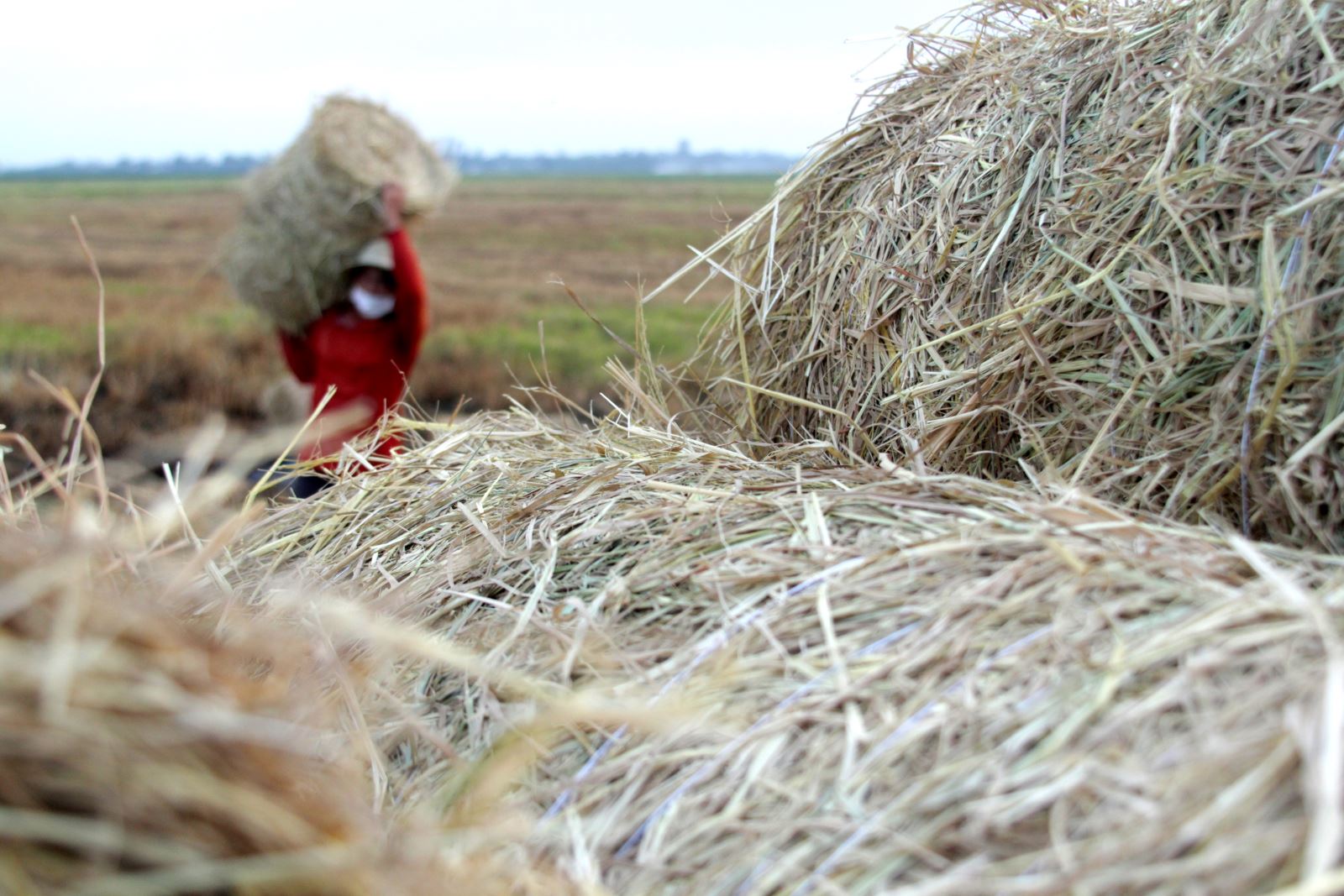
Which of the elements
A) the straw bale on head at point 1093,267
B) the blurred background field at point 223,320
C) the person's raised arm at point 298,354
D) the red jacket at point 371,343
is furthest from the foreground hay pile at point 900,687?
the person's raised arm at point 298,354

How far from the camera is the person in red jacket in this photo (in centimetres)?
425

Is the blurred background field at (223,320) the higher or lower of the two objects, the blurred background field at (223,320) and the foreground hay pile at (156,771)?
the lower

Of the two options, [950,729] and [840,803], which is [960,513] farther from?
[840,803]

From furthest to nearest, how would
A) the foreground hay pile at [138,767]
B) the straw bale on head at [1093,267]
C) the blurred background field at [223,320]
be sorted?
the blurred background field at [223,320], the straw bale on head at [1093,267], the foreground hay pile at [138,767]

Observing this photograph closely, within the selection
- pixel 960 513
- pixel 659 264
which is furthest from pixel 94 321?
pixel 960 513

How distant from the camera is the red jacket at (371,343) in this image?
13.9 feet

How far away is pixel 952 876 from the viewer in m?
0.97

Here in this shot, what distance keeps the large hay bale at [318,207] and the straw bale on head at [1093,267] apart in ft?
7.58

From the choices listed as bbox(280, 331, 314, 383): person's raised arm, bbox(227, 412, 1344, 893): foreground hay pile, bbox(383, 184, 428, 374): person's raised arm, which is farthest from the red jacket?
bbox(227, 412, 1344, 893): foreground hay pile

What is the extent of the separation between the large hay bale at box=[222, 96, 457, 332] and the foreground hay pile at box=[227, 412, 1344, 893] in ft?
9.55

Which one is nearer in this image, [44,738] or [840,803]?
[44,738]

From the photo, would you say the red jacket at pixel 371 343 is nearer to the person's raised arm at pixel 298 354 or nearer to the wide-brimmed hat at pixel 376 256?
the wide-brimmed hat at pixel 376 256

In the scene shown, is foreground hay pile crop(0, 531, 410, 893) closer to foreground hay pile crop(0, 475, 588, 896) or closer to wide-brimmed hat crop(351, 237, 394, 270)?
foreground hay pile crop(0, 475, 588, 896)

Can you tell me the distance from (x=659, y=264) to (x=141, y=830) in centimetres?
2225
